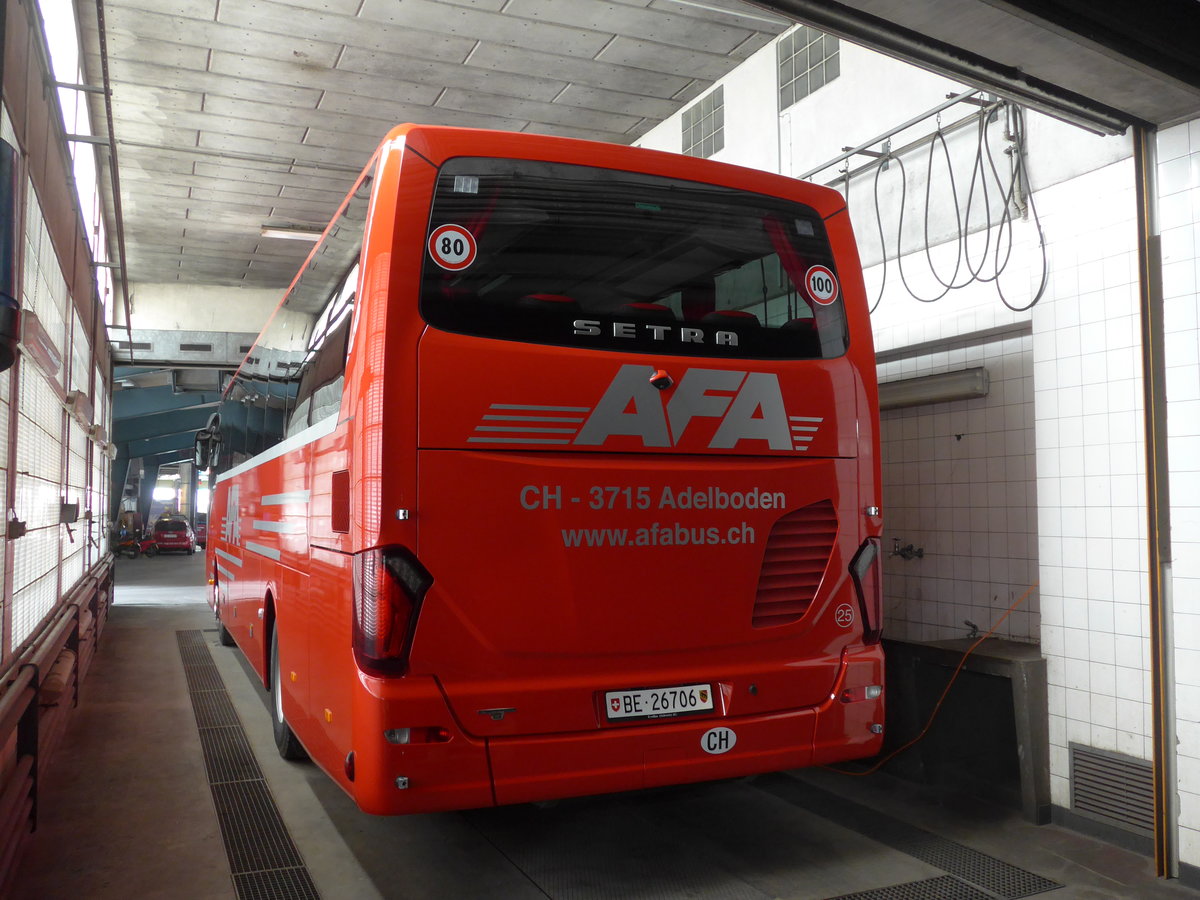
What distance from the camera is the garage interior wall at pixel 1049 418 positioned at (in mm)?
3846

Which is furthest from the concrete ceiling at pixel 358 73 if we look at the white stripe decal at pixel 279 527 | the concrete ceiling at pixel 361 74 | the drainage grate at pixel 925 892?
the drainage grate at pixel 925 892

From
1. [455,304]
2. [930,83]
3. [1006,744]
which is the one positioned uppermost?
[930,83]

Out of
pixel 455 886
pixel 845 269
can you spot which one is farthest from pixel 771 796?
pixel 845 269

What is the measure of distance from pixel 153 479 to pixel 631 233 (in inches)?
1724

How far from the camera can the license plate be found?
3.39 metres

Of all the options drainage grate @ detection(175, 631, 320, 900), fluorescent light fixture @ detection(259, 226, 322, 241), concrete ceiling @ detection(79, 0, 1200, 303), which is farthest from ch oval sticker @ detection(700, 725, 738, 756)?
fluorescent light fixture @ detection(259, 226, 322, 241)

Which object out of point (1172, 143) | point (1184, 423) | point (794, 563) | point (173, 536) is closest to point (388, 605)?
point (794, 563)

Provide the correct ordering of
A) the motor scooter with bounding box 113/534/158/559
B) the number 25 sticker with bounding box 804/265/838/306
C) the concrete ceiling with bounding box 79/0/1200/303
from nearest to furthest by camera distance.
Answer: the number 25 sticker with bounding box 804/265/838/306 → the concrete ceiling with bounding box 79/0/1200/303 → the motor scooter with bounding box 113/534/158/559

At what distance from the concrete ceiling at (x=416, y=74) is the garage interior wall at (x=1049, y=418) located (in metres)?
0.59

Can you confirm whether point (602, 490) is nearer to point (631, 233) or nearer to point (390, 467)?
point (390, 467)

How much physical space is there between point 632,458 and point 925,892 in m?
1.99

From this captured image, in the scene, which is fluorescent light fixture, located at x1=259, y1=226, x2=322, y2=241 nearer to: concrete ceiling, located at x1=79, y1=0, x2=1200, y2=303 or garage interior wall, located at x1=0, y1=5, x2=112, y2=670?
concrete ceiling, located at x1=79, y1=0, x2=1200, y2=303

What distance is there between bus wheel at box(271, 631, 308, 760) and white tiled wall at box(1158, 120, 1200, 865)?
4260 mm

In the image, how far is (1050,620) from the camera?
4398 millimetres
